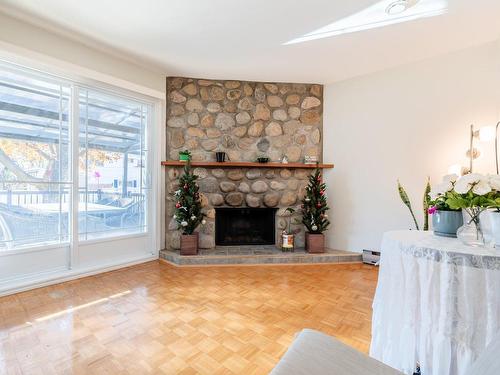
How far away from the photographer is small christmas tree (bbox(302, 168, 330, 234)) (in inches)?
145

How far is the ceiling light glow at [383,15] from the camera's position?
7.22 feet

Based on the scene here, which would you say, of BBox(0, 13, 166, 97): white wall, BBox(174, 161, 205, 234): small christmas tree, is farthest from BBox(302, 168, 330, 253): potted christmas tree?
BBox(0, 13, 166, 97): white wall

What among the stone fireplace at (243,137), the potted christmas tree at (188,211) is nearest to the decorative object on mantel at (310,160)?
the stone fireplace at (243,137)

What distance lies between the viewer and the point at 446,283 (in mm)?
1125

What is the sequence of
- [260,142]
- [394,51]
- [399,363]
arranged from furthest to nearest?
[260,142] → [394,51] → [399,363]

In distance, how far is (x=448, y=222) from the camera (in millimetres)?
1392

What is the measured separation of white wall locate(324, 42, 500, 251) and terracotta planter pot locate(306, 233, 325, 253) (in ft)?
1.22

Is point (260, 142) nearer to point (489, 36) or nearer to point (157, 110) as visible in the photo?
point (157, 110)

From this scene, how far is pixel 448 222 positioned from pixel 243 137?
118 inches

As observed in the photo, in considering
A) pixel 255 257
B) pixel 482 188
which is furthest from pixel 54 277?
pixel 482 188

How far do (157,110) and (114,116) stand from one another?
0.60 metres

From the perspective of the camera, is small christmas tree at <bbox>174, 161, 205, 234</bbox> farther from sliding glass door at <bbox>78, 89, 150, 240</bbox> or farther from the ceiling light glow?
the ceiling light glow

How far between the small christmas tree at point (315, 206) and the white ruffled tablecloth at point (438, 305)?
231cm

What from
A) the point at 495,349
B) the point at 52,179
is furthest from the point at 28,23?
the point at 495,349
